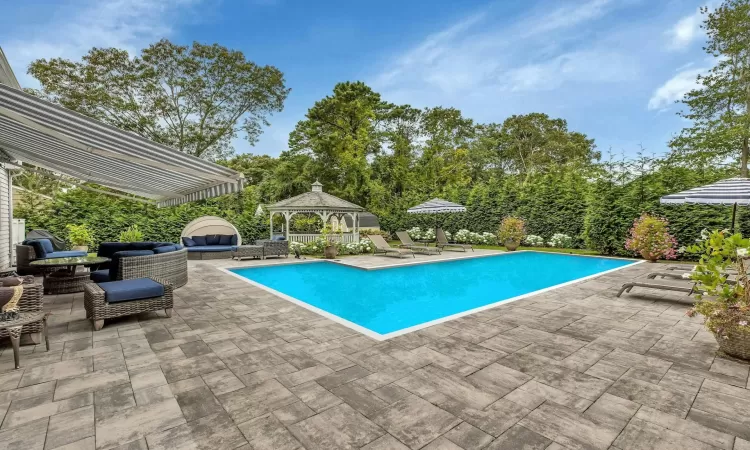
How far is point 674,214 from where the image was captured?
1292 centimetres

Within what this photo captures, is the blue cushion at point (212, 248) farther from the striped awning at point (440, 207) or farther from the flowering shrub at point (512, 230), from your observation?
the flowering shrub at point (512, 230)

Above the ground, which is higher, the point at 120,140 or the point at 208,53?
the point at 208,53

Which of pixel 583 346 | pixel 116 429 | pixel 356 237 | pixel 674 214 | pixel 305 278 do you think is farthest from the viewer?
pixel 356 237

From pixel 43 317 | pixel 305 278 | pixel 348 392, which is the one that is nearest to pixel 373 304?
pixel 305 278

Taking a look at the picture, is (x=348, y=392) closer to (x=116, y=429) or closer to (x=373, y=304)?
(x=116, y=429)

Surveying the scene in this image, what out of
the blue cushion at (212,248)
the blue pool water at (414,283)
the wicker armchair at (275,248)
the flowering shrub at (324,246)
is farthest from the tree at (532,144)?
the blue cushion at (212,248)

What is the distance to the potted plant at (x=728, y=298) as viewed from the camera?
380 centimetres

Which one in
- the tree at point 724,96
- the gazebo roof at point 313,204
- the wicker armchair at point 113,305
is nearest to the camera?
the wicker armchair at point 113,305

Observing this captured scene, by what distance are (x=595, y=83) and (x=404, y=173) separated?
1433cm

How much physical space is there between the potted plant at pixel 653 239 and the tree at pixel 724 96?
40.2 ft

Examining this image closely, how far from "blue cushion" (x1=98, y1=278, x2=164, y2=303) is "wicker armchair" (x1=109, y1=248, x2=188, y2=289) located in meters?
0.75

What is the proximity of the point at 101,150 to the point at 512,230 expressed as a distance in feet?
53.6

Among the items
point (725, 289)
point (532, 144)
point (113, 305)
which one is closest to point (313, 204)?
point (113, 305)

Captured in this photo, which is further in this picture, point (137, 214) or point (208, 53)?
point (208, 53)
